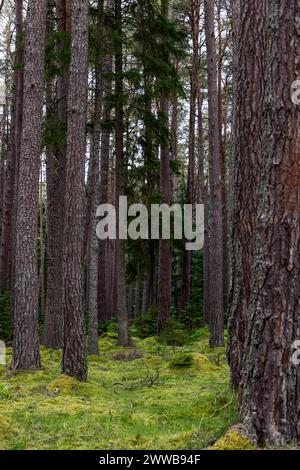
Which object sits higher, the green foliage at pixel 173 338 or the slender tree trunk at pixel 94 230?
the slender tree trunk at pixel 94 230

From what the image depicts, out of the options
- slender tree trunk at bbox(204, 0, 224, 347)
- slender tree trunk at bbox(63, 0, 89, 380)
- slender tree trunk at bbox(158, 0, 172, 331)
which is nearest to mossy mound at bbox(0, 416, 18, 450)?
slender tree trunk at bbox(63, 0, 89, 380)

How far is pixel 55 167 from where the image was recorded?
42.8 ft

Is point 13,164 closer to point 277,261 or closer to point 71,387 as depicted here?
point 71,387

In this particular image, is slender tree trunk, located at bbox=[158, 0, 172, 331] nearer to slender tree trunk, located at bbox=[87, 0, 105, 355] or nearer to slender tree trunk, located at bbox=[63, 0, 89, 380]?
slender tree trunk, located at bbox=[87, 0, 105, 355]

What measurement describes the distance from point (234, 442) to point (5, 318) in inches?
617

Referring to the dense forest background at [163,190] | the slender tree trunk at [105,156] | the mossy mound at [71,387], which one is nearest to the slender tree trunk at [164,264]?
the dense forest background at [163,190]

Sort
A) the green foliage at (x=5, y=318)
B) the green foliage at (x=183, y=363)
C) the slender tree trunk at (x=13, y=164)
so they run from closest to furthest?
the green foliage at (x=183, y=363)
the slender tree trunk at (x=13, y=164)
the green foliage at (x=5, y=318)

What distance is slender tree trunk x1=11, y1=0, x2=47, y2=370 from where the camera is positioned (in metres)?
9.41

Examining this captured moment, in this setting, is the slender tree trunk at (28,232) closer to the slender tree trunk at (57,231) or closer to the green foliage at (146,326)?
the slender tree trunk at (57,231)

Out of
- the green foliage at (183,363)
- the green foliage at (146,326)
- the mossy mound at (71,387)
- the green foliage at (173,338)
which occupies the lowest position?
the green foliage at (146,326)

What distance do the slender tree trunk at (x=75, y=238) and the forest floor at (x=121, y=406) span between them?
19.5 inches

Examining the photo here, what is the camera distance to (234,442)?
4.03 metres

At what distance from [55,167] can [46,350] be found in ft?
14.1

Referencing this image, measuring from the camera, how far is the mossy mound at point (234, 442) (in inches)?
157
